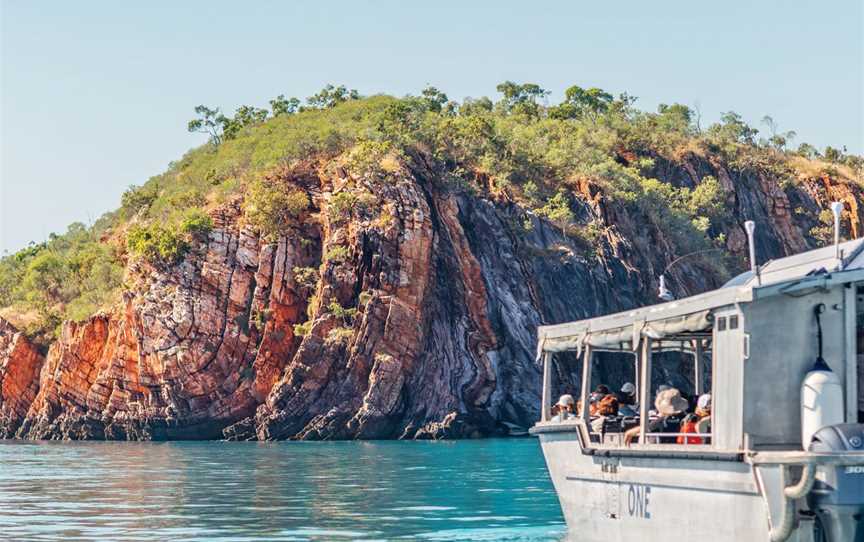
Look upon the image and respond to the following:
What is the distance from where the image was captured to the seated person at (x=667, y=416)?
758 inches

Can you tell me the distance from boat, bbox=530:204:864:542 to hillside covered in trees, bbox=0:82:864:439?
46566 mm

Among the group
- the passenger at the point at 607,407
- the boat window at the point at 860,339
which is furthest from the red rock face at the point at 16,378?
the boat window at the point at 860,339

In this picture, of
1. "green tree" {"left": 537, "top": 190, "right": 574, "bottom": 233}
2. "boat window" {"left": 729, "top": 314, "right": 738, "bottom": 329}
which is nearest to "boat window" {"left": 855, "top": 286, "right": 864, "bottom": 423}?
"boat window" {"left": 729, "top": 314, "right": 738, "bottom": 329}

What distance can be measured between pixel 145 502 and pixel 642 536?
48.8 ft

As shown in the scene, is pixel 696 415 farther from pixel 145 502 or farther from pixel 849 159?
pixel 849 159

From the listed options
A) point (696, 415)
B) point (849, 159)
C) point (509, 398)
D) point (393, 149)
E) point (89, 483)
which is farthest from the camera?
point (849, 159)

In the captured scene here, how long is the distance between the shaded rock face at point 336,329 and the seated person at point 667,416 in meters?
45.3

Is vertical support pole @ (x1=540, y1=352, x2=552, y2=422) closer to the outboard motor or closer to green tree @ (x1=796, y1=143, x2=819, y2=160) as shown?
the outboard motor

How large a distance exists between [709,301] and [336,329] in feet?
167

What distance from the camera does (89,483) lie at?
1438 inches

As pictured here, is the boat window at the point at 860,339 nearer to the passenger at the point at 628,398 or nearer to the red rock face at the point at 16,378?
the passenger at the point at 628,398

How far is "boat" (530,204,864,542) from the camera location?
15.3m

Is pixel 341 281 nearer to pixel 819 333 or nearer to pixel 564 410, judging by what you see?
pixel 564 410

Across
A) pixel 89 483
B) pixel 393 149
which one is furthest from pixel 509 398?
pixel 89 483
